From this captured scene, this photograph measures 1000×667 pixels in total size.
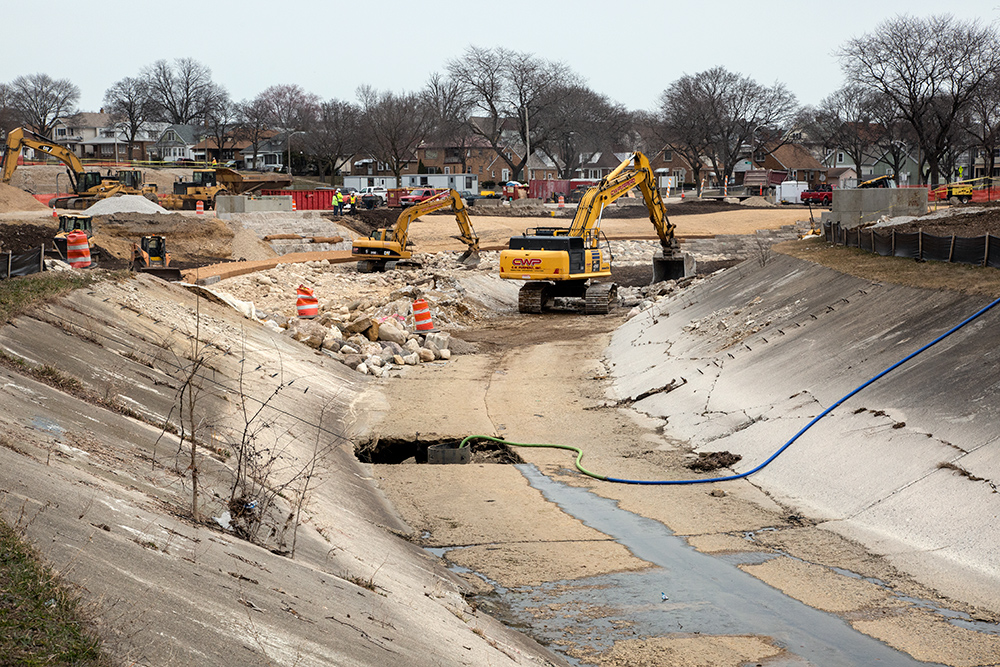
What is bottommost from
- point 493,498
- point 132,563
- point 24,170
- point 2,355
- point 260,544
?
point 493,498

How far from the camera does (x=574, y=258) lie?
31031 millimetres

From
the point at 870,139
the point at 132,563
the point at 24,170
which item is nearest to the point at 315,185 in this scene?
the point at 24,170

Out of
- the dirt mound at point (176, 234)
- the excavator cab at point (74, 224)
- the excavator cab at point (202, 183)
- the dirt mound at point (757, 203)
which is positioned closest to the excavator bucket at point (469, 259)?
the dirt mound at point (176, 234)

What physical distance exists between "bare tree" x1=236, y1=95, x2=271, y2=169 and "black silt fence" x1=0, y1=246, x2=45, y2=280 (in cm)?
10335

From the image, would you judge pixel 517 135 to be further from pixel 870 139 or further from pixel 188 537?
pixel 188 537

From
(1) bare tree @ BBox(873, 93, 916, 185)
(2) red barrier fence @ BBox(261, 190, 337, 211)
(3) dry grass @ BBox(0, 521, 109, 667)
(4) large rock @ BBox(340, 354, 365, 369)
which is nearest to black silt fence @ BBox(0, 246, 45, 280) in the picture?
(4) large rock @ BBox(340, 354, 365, 369)

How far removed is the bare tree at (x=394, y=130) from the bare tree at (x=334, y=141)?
125cm

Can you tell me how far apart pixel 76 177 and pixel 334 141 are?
175 ft

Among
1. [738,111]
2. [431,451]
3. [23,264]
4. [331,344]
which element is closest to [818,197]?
[738,111]

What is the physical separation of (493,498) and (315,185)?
286 feet

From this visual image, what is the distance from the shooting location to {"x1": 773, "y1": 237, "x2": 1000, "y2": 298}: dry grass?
1599cm

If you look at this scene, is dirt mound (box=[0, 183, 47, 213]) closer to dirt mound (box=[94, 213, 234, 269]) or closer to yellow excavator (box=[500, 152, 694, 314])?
dirt mound (box=[94, 213, 234, 269])

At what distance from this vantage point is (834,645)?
8.26 metres

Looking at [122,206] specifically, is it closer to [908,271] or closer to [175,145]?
[908,271]
